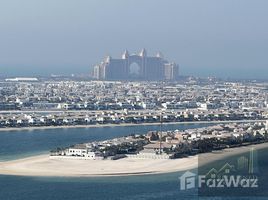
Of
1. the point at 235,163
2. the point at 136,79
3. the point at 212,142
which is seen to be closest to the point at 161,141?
the point at 212,142

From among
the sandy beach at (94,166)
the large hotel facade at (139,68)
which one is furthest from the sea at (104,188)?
the large hotel facade at (139,68)

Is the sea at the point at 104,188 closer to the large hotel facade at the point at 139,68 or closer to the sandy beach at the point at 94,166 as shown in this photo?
the sandy beach at the point at 94,166

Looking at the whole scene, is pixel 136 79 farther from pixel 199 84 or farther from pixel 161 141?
pixel 161 141

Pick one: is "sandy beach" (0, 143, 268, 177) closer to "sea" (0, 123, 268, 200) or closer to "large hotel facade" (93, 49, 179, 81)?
"sea" (0, 123, 268, 200)

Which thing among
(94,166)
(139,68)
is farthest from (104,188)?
(139,68)

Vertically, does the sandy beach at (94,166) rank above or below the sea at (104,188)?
above

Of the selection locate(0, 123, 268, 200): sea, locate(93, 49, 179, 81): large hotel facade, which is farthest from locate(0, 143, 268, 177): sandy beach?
locate(93, 49, 179, 81): large hotel facade
